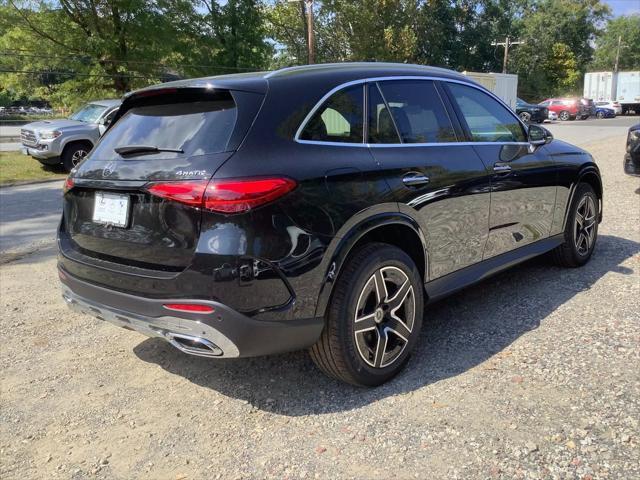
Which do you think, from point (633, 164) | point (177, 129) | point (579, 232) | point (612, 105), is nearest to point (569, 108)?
point (612, 105)

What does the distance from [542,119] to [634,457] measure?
36.6 m

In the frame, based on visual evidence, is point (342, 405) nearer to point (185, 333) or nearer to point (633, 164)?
point (185, 333)

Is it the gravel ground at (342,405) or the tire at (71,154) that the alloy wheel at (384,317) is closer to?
the gravel ground at (342,405)

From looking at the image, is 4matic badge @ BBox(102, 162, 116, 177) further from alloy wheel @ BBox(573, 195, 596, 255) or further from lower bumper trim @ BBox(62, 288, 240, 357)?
alloy wheel @ BBox(573, 195, 596, 255)

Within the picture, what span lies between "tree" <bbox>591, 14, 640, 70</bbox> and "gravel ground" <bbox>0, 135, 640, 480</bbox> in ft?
Answer: 291

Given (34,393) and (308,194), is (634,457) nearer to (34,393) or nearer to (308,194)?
(308,194)

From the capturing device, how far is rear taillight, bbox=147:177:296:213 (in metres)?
2.57

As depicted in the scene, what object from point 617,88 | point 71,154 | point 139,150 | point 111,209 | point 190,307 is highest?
point 617,88

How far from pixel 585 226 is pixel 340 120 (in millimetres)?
3246

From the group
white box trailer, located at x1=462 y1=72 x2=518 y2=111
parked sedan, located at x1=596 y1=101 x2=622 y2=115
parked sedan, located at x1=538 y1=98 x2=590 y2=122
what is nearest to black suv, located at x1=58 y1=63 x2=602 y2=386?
white box trailer, located at x1=462 y1=72 x2=518 y2=111

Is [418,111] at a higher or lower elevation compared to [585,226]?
higher

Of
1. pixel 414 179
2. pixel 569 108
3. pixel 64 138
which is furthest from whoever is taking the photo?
pixel 569 108

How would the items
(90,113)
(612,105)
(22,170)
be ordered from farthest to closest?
(612,105)
(90,113)
(22,170)

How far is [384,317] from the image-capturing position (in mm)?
3219
